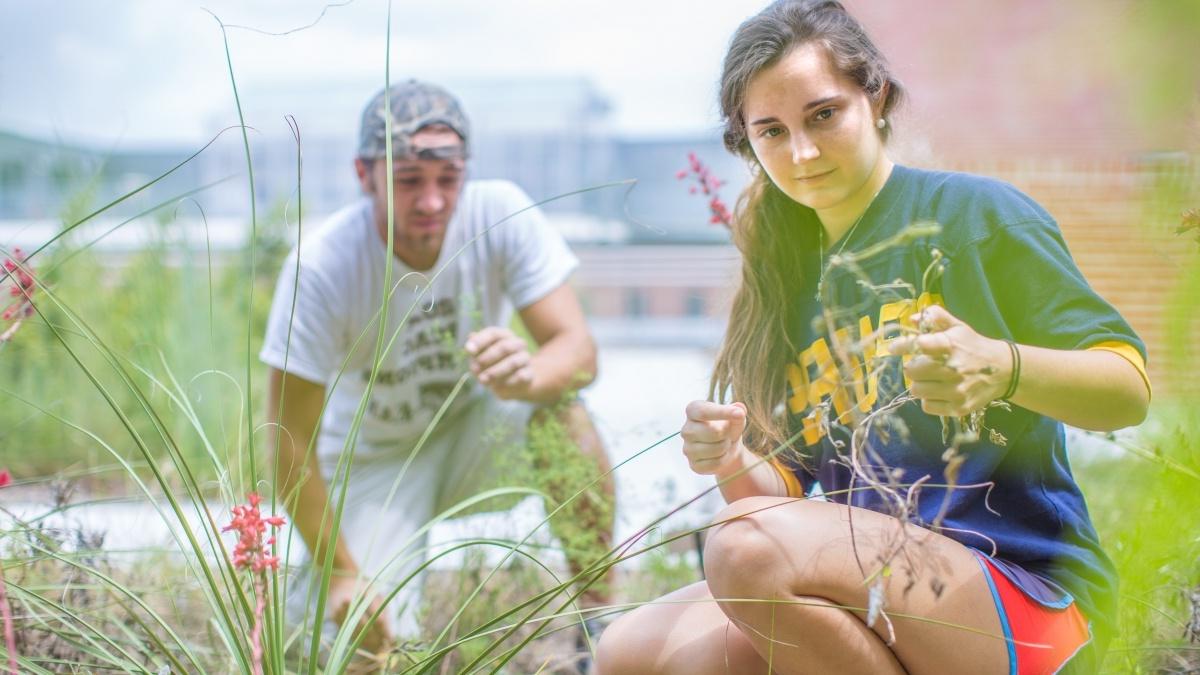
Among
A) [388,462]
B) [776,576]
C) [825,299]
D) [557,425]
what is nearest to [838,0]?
[825,299]

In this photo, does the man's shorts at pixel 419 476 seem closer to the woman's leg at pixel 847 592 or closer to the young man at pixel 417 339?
the young man at pixel 417 339

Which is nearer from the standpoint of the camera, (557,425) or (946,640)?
(946,640)

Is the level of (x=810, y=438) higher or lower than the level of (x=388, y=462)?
higher

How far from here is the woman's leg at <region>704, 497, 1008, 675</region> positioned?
101cm

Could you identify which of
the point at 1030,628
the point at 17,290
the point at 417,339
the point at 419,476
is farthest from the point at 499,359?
the point at 1030,628

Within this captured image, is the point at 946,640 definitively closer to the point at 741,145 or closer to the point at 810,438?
the point at 810,438

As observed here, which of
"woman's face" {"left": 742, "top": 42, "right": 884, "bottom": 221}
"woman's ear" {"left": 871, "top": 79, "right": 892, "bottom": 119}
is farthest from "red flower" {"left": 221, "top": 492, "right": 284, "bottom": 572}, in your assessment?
"woman's ear" {"left": 871, "top": 79, "right": 892, "bottom": 119}

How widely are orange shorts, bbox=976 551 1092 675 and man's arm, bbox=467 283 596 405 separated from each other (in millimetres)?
952

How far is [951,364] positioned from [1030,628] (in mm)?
347

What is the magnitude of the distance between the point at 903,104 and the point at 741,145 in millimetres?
192

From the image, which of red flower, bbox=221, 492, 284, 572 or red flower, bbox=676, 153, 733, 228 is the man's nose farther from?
red flower, bbox=221, 492, 284, 572

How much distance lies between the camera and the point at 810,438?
1.18 meters

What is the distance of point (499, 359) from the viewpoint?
5.90 ft

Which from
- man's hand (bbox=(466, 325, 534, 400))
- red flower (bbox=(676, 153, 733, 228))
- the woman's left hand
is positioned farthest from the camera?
man's hand (bbox=(466, 325, 534, 400))
